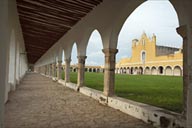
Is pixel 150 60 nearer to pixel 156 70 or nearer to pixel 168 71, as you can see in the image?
pixel 156 70

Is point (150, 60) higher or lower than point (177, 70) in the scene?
higher

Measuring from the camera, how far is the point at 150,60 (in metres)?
50.6

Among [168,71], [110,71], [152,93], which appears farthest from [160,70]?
[110,71]

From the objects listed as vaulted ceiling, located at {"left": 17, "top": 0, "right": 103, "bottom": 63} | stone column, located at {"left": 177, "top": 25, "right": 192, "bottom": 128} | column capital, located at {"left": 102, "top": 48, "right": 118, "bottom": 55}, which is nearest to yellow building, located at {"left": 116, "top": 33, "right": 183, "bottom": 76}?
vaulted ceiling, located at {"left": 17, "top": 0, "right": 103, "bottom": 63}

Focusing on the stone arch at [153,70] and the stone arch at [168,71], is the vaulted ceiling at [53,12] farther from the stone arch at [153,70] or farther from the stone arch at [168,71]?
the stone arch at [153,70]

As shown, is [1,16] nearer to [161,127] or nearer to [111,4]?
[161,127]

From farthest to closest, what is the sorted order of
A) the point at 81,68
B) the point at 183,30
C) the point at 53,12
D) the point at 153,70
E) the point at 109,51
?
the point at 153,70 < the point at 81,68 < the point at 53,12 < the point at 109,51 < the point at 183,30

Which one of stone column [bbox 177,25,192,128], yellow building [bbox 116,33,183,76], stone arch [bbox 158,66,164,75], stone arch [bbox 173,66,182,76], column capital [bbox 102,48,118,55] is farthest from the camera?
stone arch [bbox 158,66,164,75]

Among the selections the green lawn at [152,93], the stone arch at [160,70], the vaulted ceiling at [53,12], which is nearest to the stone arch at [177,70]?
the stone arch at [160,70]

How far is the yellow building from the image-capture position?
43.0 meters

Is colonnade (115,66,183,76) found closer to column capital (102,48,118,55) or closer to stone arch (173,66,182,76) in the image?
stone arch (173,66,182,76)

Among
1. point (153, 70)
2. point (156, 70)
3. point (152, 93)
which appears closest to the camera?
point (152, 93)

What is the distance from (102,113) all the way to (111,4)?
317cm

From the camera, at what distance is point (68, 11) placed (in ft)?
23.4
